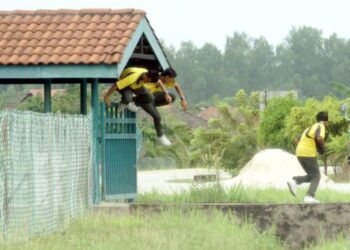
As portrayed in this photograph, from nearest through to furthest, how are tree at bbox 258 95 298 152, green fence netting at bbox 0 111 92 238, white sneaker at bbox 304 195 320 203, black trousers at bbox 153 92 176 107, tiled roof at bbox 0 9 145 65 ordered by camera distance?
green fence netting at bbox 0 111 92 238
tiled roof at bbox 0 9 145 65
white sneaker at bbox 304 195 320 203
black trousers at bbox 153 92 176 107
tree at bbox 258 95 298 152

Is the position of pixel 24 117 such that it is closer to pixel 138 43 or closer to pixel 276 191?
→ pixel 138 43

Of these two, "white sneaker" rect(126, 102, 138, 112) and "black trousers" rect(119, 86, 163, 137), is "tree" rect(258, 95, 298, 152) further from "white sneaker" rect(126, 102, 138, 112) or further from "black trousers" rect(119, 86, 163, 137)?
"white sneaker" rect(126, 102, 138, 112)

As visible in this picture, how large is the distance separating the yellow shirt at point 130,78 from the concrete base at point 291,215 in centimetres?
236

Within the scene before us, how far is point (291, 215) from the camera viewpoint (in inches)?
781

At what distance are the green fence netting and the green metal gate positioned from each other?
1.14m

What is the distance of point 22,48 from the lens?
69.6 ft

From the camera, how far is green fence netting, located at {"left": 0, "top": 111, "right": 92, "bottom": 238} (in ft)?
48.5

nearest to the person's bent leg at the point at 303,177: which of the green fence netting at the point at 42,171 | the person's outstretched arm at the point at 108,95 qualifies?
the person's outstretched arm at the point at 108,95

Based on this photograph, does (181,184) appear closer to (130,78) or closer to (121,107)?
(121,107)

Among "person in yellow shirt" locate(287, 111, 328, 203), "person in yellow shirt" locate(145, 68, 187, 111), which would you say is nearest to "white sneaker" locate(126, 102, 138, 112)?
"person in yellow shirt" locate(145, 68, 187, 111)

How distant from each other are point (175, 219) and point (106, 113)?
13.5ft

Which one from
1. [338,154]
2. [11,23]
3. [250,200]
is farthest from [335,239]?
[338,154]

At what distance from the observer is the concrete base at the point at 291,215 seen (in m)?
19.7

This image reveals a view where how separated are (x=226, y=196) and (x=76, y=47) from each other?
344cm
